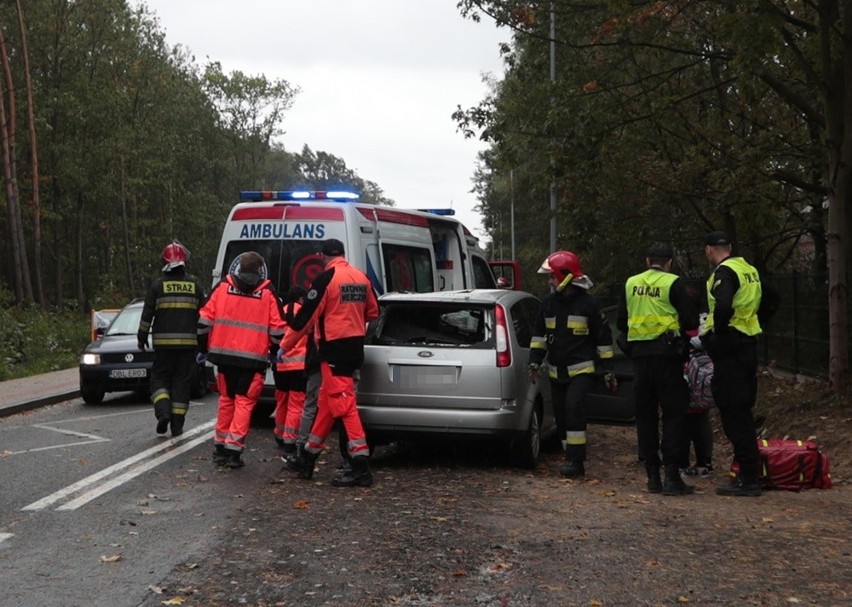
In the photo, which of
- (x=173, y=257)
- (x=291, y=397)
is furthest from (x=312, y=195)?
(x=291, y=397)

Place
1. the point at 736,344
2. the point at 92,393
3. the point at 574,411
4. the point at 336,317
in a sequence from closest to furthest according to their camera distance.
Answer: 1. the point at 736,344
2. the point at 336,317
3. the point at 574,411
4. the point at 92,393

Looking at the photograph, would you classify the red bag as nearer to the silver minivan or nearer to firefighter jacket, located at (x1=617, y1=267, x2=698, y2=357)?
firefighter jacket, located at (x1=617, y1=267, x2=698, y2=357)

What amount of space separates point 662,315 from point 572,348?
1.00 metres

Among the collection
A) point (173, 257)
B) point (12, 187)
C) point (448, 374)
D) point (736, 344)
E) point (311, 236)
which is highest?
point (12, 187)

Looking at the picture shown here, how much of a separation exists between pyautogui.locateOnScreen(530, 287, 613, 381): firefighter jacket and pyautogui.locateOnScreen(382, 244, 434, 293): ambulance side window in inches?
154

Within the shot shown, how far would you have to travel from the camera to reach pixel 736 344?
29.5 ft

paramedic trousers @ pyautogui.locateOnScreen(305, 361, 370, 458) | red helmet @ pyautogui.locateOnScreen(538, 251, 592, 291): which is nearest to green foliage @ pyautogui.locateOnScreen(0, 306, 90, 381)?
paramedic trousers @ pyautogui.locateOnScreen(305, 361, 370, 458)

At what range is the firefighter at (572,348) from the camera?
32.9ft

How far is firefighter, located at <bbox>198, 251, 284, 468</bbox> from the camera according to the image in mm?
10250

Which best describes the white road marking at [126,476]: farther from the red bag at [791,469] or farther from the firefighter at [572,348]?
the red bag at [791,469]

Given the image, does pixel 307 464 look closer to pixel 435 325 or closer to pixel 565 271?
pixel 435 325

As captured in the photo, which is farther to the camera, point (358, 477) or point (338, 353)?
point (338, 353)

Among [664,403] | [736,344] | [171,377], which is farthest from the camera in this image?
[171,377]

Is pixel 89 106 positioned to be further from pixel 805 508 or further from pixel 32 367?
pixel 805 508
